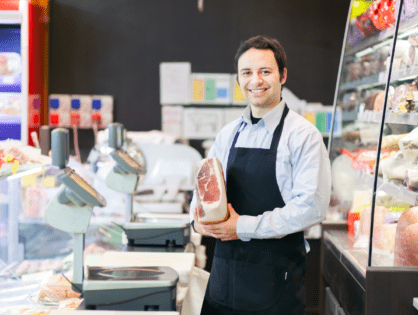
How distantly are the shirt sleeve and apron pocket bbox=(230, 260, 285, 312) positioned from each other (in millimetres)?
127

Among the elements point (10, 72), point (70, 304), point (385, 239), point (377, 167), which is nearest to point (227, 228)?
point (70, 304)

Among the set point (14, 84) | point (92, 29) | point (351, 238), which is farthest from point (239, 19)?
point (351, 238)

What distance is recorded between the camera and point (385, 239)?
85.1 inches

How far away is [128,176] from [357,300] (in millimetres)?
1261

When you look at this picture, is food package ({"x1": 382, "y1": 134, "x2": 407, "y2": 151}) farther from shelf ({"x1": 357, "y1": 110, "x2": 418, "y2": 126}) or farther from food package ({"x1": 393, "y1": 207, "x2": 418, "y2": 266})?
food package ({"x1": 393, "y1": 207, "x2": 418, "y2": 266})

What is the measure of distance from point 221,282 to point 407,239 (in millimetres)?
792

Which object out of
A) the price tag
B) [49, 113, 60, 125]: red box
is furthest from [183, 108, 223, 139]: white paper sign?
the price tag

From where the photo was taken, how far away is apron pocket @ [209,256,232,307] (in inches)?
68.0

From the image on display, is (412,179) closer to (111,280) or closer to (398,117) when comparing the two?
(398,117)

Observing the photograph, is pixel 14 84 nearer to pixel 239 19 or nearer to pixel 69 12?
pixel 69 12

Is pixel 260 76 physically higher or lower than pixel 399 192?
higher

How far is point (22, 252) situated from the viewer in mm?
2064

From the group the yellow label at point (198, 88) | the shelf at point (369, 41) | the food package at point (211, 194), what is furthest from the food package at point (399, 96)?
the yellow label at point (198, 88)

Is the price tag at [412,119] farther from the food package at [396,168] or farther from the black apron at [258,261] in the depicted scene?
the black apron at [258,261]
